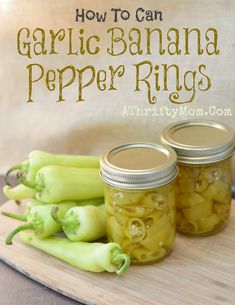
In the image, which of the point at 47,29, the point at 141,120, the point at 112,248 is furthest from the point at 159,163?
the point at 47,29

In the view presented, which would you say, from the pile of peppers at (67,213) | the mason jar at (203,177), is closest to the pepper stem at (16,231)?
the pile of peppers at (67,213)

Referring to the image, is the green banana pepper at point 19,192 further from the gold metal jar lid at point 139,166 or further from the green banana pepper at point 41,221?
the gold metal jar lid at point 139,166

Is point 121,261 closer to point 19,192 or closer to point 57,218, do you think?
point 57,218

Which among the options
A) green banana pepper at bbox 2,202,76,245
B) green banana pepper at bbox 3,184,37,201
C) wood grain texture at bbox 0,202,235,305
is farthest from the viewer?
green banana pepper at bbox 3,184,37,201

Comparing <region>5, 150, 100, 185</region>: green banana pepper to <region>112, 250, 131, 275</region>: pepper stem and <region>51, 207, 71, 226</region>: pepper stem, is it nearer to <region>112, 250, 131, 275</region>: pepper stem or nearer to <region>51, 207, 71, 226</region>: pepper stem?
<region>51, 207, 71, 226</region>: pepper stem

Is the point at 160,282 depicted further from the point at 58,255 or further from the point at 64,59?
the point at 64,59

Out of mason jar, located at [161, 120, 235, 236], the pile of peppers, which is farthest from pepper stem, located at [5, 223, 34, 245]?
mason jar, located at [161, 120, 235, 236]
